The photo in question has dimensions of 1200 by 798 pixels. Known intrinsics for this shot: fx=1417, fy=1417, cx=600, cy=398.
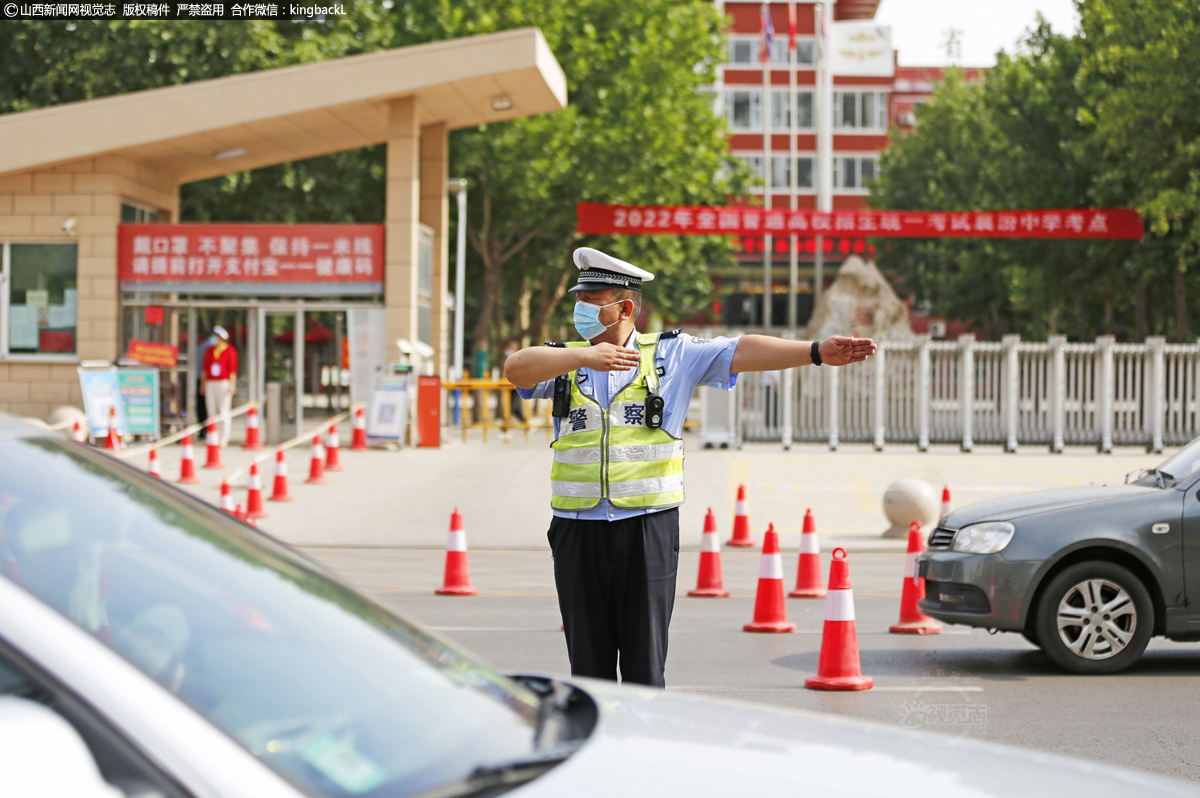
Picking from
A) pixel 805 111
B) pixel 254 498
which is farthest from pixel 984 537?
pixel 805 111

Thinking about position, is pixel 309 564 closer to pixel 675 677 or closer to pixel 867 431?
pixel 675 677

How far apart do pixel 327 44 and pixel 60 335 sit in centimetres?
1113

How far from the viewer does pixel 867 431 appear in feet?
89.5

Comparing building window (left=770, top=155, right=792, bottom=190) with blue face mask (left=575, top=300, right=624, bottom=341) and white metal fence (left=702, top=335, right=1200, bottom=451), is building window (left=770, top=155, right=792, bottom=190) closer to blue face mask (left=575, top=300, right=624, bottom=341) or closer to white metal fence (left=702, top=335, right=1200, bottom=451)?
white metal fence (left=702, top=335, right=1200, bottom=451)

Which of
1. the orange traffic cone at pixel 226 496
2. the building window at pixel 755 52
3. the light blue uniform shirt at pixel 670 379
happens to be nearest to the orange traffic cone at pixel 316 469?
the orange traffic cone at pixel 226 496

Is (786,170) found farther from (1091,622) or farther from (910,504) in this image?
(1091,622)

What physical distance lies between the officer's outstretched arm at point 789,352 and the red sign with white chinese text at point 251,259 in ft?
65.9

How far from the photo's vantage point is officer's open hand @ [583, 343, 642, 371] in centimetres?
459

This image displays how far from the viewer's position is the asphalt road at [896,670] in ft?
21.7

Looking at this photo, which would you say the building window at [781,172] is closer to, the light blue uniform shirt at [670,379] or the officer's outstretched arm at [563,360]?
the light blue uniform shirt at [670,379]

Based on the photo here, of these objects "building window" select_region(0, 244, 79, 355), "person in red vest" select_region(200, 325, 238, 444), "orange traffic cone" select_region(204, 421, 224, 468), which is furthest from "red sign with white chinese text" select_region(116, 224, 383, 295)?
"orange traffic cone" select_region(204, 421, 224, 468)

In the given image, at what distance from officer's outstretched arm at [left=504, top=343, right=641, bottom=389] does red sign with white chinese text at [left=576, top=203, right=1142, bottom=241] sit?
2476cm

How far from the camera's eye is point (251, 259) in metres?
24.4

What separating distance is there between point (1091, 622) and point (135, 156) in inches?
834
